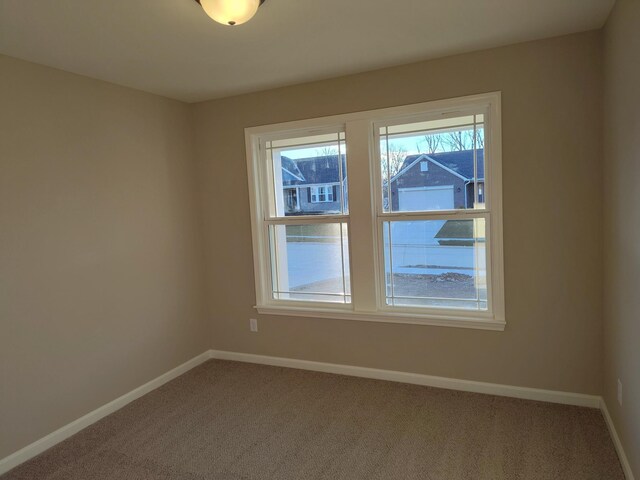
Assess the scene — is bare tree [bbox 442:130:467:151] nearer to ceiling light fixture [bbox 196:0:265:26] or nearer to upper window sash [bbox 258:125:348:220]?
upper window sash [bbox 258:125:348:220]

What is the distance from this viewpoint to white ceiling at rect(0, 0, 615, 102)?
6.75 feet

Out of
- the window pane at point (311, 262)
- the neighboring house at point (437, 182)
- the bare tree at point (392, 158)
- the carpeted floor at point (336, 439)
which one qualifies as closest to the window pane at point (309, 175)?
the window pane at point (311, 262)

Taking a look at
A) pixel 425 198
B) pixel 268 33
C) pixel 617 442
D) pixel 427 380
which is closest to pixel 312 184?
pixel 425 198

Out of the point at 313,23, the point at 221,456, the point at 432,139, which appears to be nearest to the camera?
the point at 313,23

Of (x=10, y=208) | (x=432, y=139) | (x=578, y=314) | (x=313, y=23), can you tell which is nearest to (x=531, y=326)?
(x=578, y=314)

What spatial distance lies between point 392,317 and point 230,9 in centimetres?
228

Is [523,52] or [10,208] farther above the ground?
[523,52]

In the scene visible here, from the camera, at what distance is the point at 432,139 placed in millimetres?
3033

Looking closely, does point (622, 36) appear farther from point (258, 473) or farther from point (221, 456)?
point (221, 456)

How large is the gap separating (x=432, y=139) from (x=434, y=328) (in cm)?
135

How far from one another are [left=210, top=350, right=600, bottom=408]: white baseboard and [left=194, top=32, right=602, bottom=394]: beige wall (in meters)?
0.05

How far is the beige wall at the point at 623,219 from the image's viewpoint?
6.15ft

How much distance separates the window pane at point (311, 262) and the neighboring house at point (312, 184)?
5.9 inches

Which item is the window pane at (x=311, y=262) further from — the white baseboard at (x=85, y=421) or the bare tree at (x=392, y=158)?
the white baseboard at (x=85, y=421)
